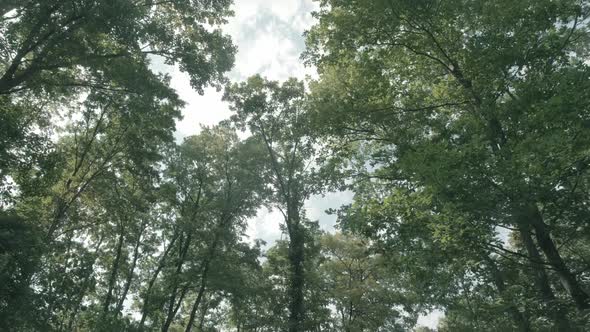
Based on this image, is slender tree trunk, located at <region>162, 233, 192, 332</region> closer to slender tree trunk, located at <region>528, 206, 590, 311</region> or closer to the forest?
the forest

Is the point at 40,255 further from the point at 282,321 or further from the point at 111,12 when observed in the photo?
the point at 282,321

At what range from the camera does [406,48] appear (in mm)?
9305

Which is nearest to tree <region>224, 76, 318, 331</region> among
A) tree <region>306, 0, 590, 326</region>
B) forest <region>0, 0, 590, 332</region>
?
forest <region>0, 0, 590, 332</region>

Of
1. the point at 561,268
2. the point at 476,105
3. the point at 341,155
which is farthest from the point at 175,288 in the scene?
the point at 561,268

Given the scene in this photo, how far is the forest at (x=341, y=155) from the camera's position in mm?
6246

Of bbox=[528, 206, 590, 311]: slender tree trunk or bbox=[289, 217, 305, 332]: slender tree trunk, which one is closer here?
bbox=[528, 206, 590, 311]: slender tree trunk

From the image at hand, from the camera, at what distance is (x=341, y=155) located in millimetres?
10789

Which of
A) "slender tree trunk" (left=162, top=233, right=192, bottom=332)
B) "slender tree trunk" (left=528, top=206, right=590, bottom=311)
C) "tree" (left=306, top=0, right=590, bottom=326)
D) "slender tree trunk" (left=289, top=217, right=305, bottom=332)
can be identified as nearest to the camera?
"tree" (left=306, top=0, right=590, bottom=326)

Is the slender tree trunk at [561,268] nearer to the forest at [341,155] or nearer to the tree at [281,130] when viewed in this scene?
the forest at [341,155]

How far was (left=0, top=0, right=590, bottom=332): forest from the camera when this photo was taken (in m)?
6.25

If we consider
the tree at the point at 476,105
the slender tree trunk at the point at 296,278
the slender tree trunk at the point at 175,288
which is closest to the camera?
the tree at the point at 476,105

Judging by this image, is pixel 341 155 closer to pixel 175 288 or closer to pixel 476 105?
pixel 476 105

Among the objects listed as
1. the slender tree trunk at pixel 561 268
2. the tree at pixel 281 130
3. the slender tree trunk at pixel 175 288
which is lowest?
the slender tree trunk at pixel 561 268

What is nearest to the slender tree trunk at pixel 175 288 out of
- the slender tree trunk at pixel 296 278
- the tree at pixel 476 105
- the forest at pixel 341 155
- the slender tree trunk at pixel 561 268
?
the forest at pixel 341 155
